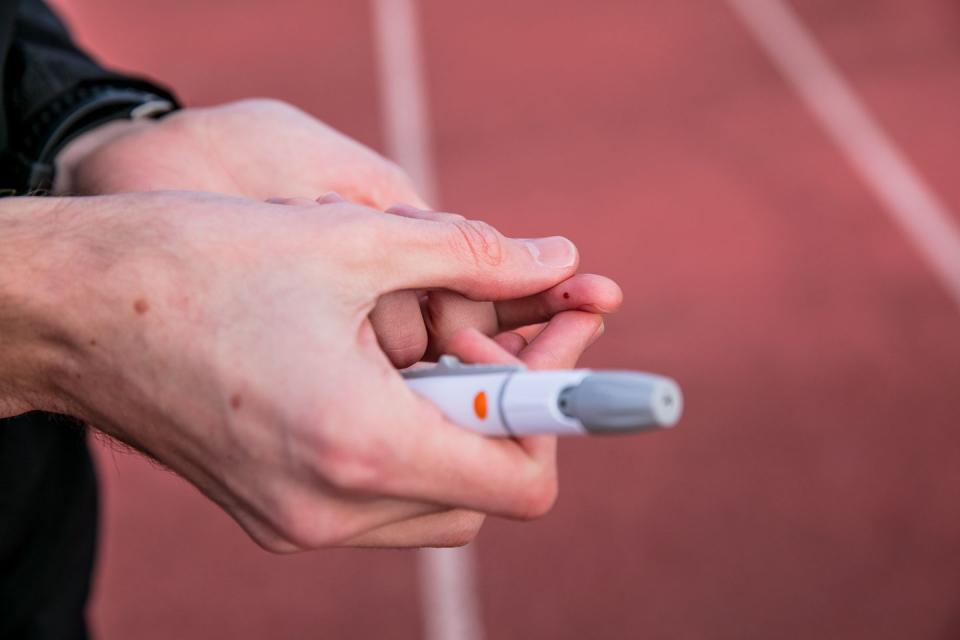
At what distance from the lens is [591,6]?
841cm

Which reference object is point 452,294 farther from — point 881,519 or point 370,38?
point 370,38

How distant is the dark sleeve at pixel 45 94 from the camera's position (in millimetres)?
1840

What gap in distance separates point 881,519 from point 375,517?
3331 millimetres

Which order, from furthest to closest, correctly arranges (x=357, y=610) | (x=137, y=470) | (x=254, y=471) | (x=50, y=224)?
(x=137, y=470) < (x=357, y=610) < (x=50, y=224) < (x=254, y=471)

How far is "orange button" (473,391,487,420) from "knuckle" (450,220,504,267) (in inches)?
10.5

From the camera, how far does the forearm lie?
123cm

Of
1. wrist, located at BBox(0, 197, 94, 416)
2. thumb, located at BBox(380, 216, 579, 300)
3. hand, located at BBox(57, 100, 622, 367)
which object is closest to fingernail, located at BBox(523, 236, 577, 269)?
thumb, located at BBox(380, 216, 579, 300)

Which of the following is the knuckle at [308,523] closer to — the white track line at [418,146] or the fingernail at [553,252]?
the fingernail at [553,252]

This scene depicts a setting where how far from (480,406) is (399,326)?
0.30 m

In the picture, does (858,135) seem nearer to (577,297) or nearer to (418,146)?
(418,146)

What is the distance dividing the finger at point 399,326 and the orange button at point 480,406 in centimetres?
26

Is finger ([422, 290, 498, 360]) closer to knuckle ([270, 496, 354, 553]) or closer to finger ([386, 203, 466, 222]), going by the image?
finger ([386, 203, 466, 222])

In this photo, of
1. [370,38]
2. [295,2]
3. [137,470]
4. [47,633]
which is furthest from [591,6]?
[47,633]

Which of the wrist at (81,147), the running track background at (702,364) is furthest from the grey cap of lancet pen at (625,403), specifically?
the running track background at (702,364)
